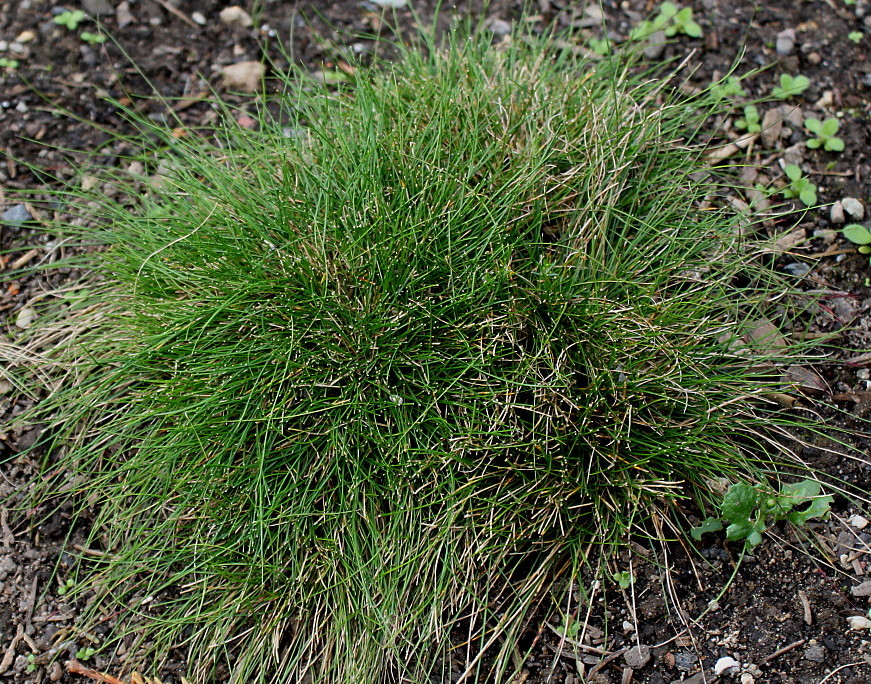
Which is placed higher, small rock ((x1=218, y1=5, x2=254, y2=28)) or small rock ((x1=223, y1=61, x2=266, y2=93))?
small rock ((x1=218, y1=5, x2=254, y2=28))

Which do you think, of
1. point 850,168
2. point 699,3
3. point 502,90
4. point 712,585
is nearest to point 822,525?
point 712,585

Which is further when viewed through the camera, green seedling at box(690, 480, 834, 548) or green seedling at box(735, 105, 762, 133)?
green seedling at box(735, 105, 762, 133)

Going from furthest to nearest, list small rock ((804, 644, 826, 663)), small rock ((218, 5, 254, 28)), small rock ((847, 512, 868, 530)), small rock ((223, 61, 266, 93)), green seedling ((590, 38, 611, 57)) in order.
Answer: small rock ((218, 5, 254, 28))
small rock ((223, 61, 266, 93))
green seedling ((590, 38, 611, 57))
small rock ((847, 512, 868, 530))
small rock ((804, 644, 826, 663))

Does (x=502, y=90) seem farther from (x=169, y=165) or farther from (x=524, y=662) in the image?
(x=524, y=662)

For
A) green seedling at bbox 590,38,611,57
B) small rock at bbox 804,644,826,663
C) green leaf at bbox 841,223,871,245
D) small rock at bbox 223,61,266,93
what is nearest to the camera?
small rock at bbox 804,644,826,663

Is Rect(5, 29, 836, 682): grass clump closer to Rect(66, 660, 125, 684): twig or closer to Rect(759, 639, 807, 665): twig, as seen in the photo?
Rect(66, 660, 125, 684): twig

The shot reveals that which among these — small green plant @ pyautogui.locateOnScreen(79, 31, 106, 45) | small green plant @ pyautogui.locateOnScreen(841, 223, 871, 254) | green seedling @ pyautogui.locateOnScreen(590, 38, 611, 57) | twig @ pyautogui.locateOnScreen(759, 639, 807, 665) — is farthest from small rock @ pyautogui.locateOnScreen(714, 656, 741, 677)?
small green plant @ pyautogui.locateOnScreen(79, 31, 106, 45)

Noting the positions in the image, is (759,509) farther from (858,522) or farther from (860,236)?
(860,236)
